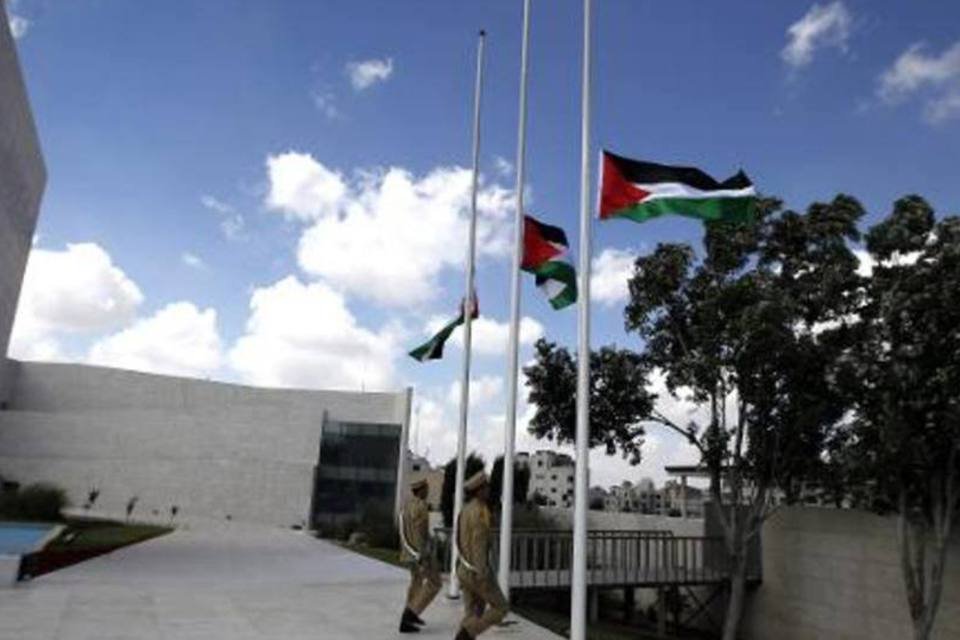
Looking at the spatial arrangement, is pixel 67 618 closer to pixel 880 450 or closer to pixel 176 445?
pixel 880 450

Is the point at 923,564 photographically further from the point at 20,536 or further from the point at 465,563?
the point at 20,536

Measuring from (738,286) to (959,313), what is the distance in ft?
13.3

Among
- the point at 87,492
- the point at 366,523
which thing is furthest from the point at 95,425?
the point at 366,523

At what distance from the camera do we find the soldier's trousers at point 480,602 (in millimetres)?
8516

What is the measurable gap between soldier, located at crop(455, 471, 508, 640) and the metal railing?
8.26 metres

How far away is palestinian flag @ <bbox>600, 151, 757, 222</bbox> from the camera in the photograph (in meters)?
9.85

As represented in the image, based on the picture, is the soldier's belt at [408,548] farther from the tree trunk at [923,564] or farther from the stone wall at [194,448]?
the stone wall at [194,448]

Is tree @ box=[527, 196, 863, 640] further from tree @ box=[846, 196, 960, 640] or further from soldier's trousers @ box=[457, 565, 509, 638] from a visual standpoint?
soldier's trousers @ box=[457, 565, 509, 638]

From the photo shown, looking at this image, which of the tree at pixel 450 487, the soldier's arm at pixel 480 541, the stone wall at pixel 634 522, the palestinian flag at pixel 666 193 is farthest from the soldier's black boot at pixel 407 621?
the tree at pixel 450 487

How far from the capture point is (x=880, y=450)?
15.7 m


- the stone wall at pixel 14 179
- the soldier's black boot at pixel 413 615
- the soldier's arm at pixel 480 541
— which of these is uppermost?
the stone wall at pixel 14 179

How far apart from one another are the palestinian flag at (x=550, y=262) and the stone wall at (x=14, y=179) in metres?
12.2

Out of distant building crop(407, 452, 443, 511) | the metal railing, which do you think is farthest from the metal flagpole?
distant building crop(407, 452, 443, 511)

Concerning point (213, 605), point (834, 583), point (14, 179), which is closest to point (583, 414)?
point (213, 605)
